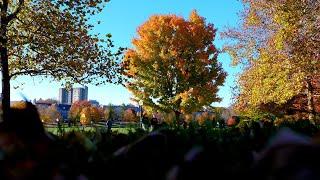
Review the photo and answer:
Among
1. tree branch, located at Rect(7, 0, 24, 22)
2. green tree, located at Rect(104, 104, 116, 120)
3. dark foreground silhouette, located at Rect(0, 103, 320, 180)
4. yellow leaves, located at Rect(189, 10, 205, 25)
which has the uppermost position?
yellow leaves, located at Rect(189, 10, 205, 25)

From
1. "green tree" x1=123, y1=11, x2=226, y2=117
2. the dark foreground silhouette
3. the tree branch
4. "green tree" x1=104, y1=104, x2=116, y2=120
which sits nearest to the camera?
the dark foreground silhouette

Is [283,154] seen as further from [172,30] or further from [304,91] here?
[172,30]

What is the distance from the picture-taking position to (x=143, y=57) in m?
51.4

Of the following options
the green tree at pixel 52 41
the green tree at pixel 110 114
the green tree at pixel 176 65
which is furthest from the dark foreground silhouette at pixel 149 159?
the green tree at pixel 110 114

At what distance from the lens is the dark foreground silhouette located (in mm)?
817

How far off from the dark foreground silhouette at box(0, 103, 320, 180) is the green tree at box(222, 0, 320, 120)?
25878 millimetres

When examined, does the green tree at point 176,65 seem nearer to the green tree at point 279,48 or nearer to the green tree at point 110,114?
the green tree at point 279,48

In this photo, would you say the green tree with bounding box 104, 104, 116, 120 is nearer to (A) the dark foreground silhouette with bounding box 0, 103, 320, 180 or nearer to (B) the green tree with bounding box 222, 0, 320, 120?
(B) the green tree with bounding box 222, 0, 320, 120

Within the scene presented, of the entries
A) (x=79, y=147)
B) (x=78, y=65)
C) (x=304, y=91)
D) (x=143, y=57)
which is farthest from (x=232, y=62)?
(x=79, y=147)

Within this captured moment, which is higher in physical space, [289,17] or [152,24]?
[152,24]

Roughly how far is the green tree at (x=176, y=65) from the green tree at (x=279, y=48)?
1573cm

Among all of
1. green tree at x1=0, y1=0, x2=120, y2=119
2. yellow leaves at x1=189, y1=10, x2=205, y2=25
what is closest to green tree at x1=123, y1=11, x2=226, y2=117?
yellow leaves at x1=189, y1=10, x2=205, y2=25

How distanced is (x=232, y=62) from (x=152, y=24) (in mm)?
20531

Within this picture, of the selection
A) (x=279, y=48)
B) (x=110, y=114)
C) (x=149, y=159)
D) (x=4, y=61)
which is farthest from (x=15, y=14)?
(x=110, y=114)
